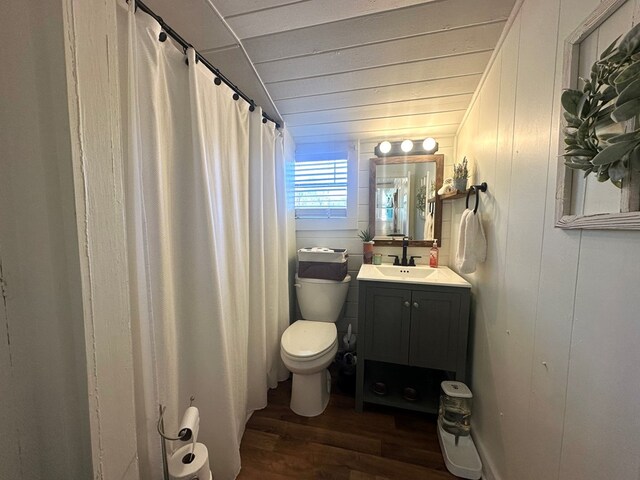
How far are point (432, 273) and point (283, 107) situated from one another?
1.59 meters

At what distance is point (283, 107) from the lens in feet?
5.34

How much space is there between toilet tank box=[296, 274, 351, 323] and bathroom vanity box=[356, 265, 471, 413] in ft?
1.04

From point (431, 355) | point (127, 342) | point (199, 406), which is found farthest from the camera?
point (431, 355)

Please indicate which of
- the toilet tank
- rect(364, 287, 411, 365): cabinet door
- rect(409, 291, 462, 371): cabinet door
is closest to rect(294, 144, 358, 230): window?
the toilet tank

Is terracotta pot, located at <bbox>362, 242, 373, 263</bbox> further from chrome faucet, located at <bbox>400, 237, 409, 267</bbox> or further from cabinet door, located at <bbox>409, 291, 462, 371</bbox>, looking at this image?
cabinet door, located at <bbox>409, 291, 462, 371</bbox>

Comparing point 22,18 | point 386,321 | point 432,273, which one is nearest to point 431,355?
point 386,321

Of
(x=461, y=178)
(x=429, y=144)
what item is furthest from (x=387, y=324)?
(x=429, y=144)

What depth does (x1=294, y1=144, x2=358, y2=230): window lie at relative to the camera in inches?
79.4

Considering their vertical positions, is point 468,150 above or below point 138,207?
above

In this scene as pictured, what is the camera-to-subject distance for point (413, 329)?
56.6 inches

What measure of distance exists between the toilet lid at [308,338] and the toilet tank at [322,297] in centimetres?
8

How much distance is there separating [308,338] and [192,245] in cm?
97

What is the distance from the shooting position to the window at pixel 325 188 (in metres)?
2.02

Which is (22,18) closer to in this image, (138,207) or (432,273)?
(138,207)
